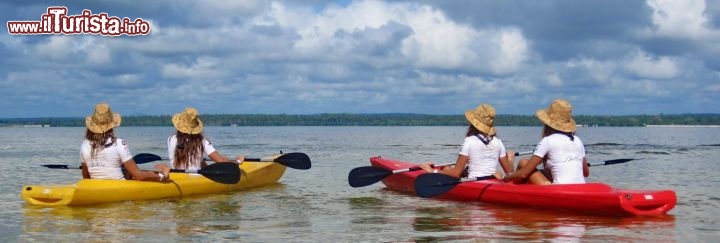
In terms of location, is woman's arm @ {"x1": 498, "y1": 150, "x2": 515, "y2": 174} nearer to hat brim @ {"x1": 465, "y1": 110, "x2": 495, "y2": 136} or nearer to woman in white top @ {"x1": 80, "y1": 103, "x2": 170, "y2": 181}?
hat brim @ {"x1": 465, "y1": 110, "x2": 495, "y2": 136}

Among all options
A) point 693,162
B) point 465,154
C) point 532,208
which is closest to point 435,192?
point 465,154

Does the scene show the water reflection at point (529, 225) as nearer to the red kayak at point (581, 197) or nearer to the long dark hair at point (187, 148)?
the red kayak at point (581, 197)

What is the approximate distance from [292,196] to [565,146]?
681 cm

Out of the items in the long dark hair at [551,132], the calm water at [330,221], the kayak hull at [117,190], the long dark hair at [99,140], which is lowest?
the calm water at [330,221]

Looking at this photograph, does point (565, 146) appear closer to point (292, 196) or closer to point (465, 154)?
point (465, 154)

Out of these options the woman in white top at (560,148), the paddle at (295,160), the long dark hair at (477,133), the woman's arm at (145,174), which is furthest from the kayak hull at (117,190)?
the woman in white top at (560,148)

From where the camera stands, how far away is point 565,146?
11.7 m

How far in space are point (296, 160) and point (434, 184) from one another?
216 inches

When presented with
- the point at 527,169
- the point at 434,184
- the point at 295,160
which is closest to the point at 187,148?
the point at 295,160

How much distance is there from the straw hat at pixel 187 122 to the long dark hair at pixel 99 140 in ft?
5.34

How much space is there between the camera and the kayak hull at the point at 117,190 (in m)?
13.4

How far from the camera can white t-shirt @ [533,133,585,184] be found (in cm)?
1173

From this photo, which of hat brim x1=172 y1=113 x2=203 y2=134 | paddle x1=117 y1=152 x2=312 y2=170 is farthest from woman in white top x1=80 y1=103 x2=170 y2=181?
paddle x1=117 y1=152 x2=312 y2=170

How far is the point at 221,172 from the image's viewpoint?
49.9ft
